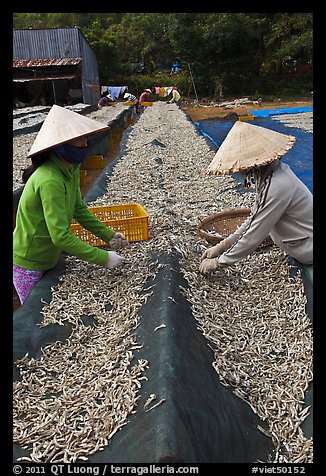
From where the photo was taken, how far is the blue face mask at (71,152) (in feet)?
8.16

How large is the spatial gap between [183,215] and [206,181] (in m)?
1.70

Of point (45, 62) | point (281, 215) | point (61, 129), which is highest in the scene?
point (45, 62)

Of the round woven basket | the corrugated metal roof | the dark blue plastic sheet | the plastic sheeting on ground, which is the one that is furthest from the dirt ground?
the plastic sheeting on ground

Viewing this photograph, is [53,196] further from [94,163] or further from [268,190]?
[94,163]

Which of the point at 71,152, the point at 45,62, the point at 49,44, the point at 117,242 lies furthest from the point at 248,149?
the point at 49,44

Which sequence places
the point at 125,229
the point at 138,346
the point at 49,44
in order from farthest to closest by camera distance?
the point at 49,44 → the point at 125,229 → the point at 138,346

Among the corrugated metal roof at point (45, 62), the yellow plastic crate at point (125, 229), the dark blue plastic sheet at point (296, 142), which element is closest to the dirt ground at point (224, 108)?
the dark blue plastic sheet at point (296, 142)

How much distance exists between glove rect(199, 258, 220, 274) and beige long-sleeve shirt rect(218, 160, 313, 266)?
0.39 ft

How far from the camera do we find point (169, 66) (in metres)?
37.6

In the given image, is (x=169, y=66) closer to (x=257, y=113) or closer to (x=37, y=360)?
(x=257, y=113)

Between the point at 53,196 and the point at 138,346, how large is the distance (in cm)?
99

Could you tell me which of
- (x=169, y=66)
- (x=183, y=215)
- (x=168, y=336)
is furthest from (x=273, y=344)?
(x=169, y=66)

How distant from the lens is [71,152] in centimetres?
251

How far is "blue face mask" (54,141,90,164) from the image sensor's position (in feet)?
8.16
